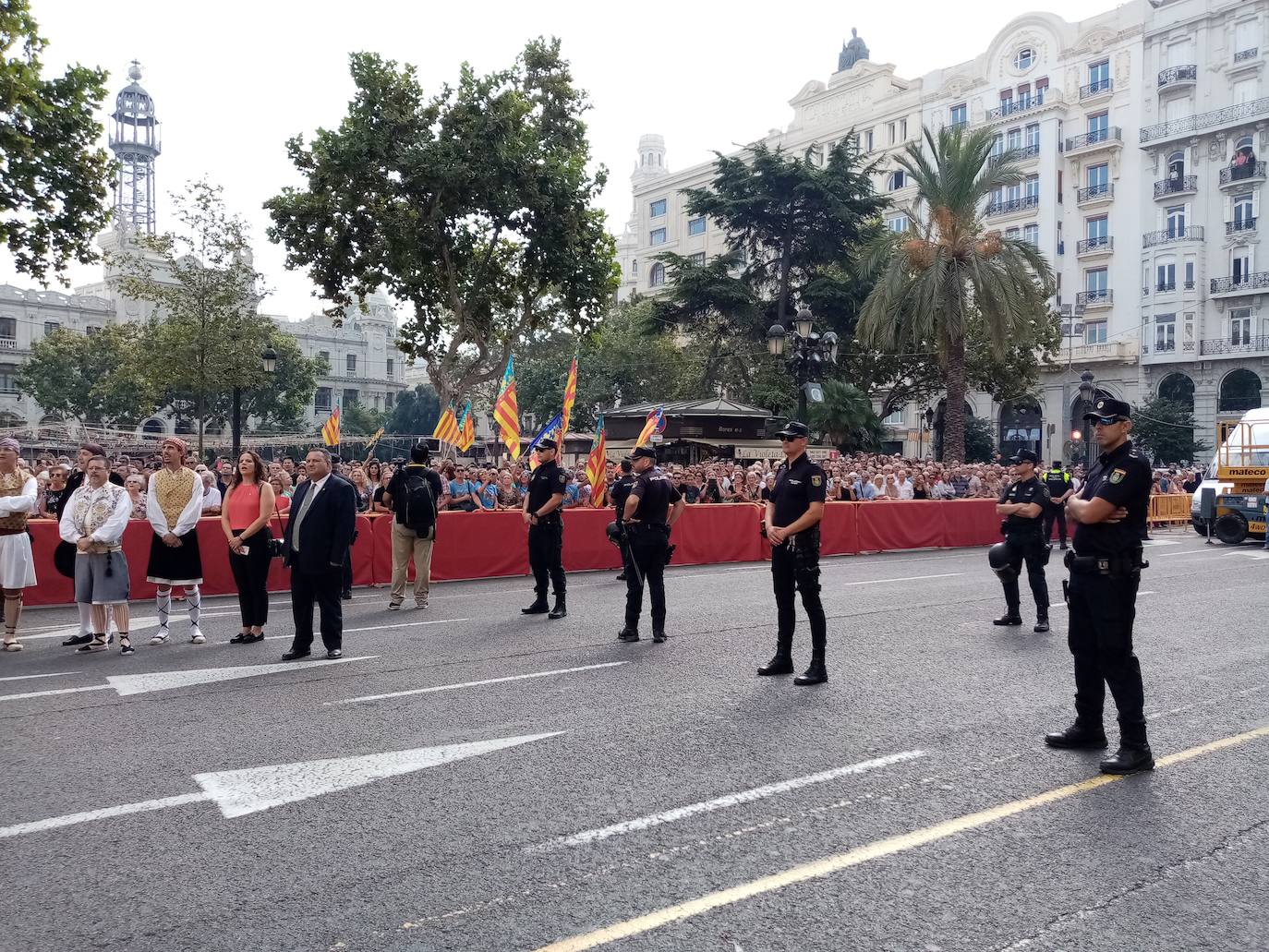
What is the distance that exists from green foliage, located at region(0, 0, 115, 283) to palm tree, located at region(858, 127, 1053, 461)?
2007cm

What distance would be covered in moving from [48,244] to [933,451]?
127ft

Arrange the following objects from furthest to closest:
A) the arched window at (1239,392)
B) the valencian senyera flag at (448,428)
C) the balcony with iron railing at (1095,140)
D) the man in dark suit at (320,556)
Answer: the balcony with iron railing at (1095,140)
the arched window at (1239,392)
the valencian senyera flag at (448,428)
the man in dark suit at (320,556)

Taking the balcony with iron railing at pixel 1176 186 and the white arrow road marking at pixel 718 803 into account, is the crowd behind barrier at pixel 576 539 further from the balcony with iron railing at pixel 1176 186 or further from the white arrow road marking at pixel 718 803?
the balcony with iron railing at pixel 1176 186

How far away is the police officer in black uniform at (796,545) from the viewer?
293 inches

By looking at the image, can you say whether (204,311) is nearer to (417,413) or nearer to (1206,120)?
(1206,120)

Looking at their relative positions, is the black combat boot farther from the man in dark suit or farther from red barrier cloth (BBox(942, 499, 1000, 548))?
red barrier cloth (BBox(942, 499, 1000, 548))

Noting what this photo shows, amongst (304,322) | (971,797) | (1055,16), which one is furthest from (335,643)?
(304,322)

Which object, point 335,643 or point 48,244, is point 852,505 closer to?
point 335,643

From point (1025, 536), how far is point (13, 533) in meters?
9.41

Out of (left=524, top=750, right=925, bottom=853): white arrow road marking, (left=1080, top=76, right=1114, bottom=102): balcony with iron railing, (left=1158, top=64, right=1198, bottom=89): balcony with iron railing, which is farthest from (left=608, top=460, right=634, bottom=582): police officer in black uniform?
(left=1080, top=76, right=1114, bottom=102): balcony with iron railing

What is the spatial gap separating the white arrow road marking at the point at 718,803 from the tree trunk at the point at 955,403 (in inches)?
1014

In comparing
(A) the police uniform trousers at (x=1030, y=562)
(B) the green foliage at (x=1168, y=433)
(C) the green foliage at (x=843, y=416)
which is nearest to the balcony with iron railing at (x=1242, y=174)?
(B) the green foliage at (x=1168, y=433)

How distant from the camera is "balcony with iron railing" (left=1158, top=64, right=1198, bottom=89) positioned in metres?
46.3

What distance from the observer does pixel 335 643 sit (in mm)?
8562
